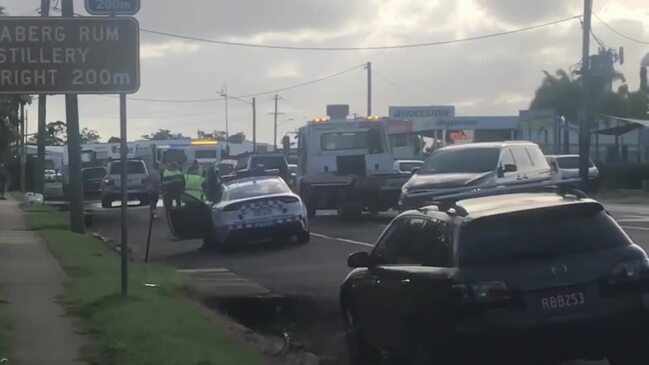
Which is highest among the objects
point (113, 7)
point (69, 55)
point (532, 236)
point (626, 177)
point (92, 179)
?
point (113, 7)

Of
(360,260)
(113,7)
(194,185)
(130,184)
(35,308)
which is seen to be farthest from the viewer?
(130,184)

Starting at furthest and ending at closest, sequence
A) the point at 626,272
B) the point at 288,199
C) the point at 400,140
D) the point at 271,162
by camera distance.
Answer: the point at 400,140 → the point at 271,162 → the point at 288,199 → the point at 626,272

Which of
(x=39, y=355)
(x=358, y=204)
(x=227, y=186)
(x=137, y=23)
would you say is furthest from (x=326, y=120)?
(x=39, y=355)

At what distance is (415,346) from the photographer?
9.97 metres

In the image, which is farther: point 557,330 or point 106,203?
point 106,203

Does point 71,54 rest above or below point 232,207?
above

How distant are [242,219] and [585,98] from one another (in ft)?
48.4

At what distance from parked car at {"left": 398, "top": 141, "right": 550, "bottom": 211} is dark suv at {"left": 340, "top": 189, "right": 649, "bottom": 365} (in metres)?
13.5

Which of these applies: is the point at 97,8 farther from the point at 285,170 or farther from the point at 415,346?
the point at 285,170

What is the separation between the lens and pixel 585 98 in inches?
1419

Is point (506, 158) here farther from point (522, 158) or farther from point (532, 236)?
point (532, 236)

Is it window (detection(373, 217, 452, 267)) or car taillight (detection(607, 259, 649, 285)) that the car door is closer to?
window (detection(373, 217, 452, 267))

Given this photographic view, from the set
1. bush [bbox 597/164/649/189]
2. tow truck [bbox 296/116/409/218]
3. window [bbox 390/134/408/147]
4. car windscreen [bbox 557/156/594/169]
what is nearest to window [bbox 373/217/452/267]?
tow truck [bbox 296/116/409/218]

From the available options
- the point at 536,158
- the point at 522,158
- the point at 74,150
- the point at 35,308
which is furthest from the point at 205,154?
the point at 35,308
